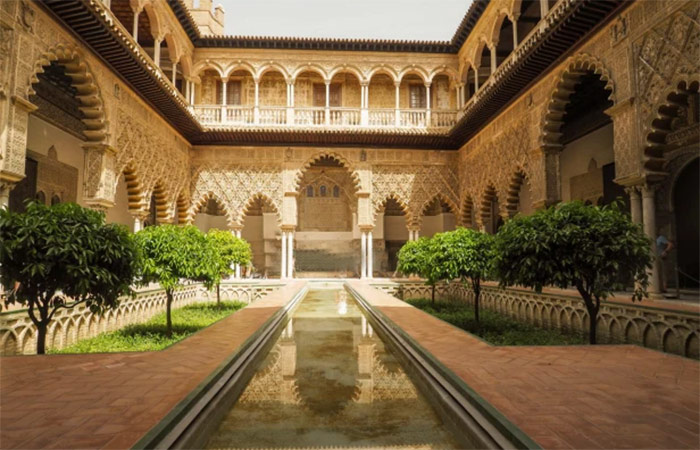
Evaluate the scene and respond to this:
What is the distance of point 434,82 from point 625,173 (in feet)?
39.1

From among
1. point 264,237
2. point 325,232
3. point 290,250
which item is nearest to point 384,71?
point 290,250

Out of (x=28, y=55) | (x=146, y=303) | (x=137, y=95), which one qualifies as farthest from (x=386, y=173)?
(x=28, y=55)

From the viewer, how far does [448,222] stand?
70.7 ft

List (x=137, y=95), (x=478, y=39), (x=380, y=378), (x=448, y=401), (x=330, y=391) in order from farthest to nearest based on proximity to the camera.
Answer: (x=478, y=39), (x=137, y=95), (x=380, y=378), (x=330, y=391), (x=448, y=401)

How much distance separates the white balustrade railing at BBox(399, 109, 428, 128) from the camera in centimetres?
1688

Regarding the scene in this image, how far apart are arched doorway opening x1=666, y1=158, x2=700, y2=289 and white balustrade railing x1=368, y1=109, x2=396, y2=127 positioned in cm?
968

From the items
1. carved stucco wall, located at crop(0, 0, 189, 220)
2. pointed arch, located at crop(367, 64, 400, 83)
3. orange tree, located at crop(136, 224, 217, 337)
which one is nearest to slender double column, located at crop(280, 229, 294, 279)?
carved stucco wall, located at crop(0, 0, 189, 220)

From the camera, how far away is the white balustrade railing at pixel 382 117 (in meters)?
16.9

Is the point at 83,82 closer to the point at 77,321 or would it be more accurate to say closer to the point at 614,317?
the point at 77,321

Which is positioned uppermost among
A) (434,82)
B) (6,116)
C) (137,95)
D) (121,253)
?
(434,82)

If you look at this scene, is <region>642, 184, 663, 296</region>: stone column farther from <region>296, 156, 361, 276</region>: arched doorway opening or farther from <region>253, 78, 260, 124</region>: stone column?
<region>296, 156, 361, 276</region>: arched doorway opening

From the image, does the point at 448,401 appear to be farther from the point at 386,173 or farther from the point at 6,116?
the point at 386,173

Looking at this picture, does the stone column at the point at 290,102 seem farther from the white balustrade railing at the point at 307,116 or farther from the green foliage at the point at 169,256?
the green foliage at the point at 169,256

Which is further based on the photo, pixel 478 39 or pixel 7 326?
pixel 478 39
